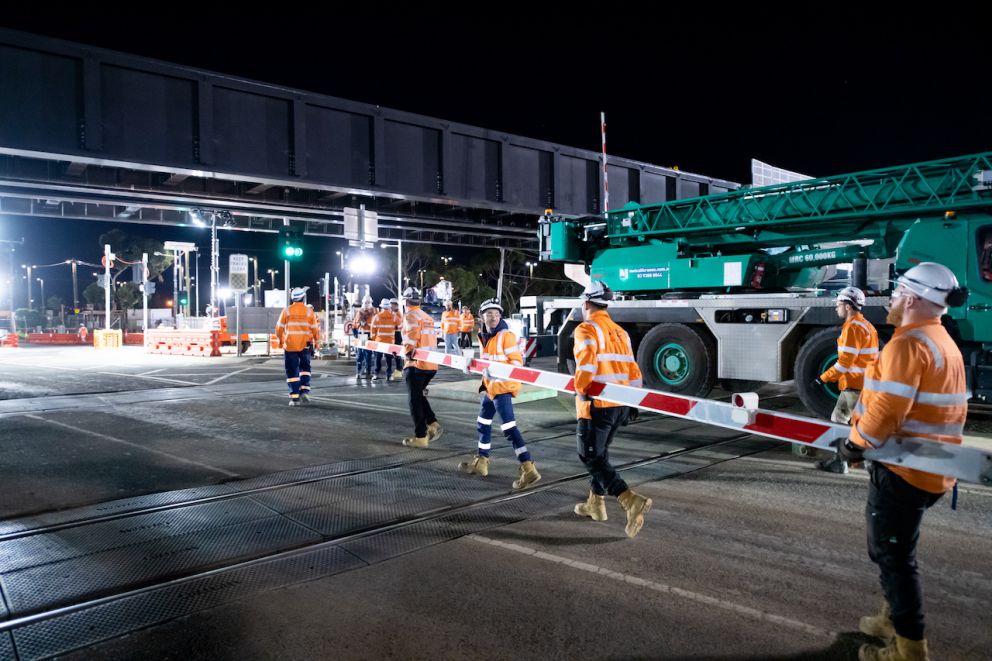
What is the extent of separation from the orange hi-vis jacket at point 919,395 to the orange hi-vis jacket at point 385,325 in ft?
37.0

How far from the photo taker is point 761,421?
441cm

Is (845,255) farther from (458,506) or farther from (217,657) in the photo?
(217,657)

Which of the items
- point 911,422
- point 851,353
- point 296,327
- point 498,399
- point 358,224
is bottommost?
point 498,399

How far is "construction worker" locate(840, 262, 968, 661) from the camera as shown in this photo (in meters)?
2.96

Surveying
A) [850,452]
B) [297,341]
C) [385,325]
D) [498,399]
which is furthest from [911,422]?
[385,325]

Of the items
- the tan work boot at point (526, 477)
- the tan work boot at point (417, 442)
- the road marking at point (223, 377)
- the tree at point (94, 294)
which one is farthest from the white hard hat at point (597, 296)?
the tree at point (94, 294)

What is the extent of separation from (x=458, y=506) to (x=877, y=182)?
A: 8079 millimetres

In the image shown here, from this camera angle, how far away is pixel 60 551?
459 centimetres

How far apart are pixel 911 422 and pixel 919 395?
5.3 inches

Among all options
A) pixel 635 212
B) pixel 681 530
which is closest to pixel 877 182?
pixel 635 212

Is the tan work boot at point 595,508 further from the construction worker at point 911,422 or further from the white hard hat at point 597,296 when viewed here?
the construction worker at point 911,422

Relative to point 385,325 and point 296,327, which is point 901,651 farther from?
point 385,325

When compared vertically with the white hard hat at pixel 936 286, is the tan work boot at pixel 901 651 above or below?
below

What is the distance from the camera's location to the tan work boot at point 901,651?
297 centimetres
